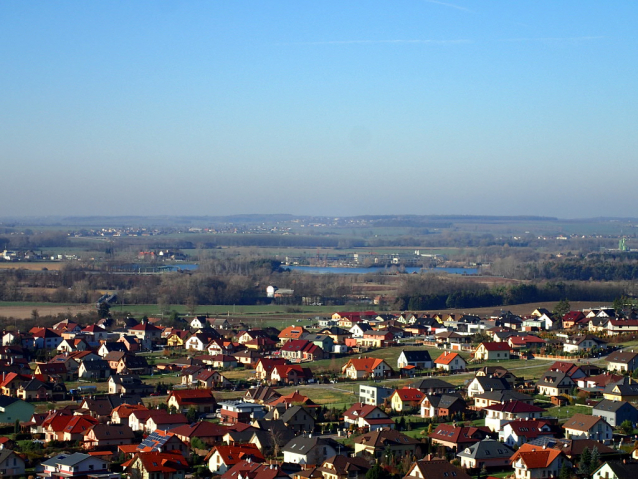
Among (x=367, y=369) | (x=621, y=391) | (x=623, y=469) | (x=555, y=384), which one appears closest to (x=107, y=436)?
(x=623, y=469)

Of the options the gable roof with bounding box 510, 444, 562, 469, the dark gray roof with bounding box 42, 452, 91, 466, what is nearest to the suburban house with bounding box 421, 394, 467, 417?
the gable roof with bounding box 510, 444, 562, 469

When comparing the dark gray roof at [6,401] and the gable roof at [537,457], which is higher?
the gable roof at [537,457]

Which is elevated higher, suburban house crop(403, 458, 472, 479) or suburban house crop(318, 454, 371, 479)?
suburban house crop(403, 458, 472, 479)

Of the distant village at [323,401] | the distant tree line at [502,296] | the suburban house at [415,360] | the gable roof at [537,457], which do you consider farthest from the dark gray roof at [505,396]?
the distant tree line at [502,296]

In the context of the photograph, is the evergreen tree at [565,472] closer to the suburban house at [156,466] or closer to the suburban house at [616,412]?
the suburban house at [616,412]

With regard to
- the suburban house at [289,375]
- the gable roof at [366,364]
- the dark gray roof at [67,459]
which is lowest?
the suburban house at [289,375]

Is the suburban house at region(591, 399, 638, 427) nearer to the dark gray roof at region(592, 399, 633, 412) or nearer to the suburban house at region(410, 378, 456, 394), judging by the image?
the dark gray roof at region(592, 399, 633, 412)

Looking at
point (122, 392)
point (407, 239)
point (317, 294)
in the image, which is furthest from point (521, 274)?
point (407, 239)

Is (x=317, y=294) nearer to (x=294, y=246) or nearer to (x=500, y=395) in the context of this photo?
(x=500, y=395)
